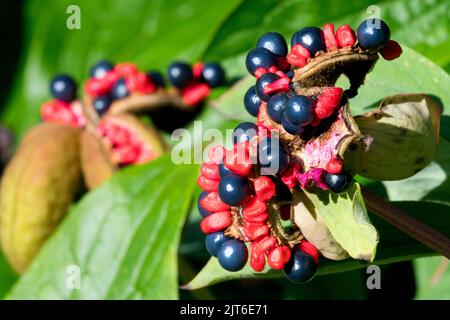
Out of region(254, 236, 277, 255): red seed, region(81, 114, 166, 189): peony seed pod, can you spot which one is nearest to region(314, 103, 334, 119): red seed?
region(254, 236, 277, 255): red seed

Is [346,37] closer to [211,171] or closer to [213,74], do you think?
[211,171]

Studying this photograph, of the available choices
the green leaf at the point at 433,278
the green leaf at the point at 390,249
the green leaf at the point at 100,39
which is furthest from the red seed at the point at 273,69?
the green leaf at the point at 100,39

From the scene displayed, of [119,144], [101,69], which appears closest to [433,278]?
[119,144]

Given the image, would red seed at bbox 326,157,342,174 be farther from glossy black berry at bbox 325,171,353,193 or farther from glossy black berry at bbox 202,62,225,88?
glossy black berry at bbox 202,62,225,88

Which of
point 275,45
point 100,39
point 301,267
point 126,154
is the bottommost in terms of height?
point 301,267

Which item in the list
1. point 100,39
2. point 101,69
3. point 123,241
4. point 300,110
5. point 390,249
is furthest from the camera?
point 100,39
